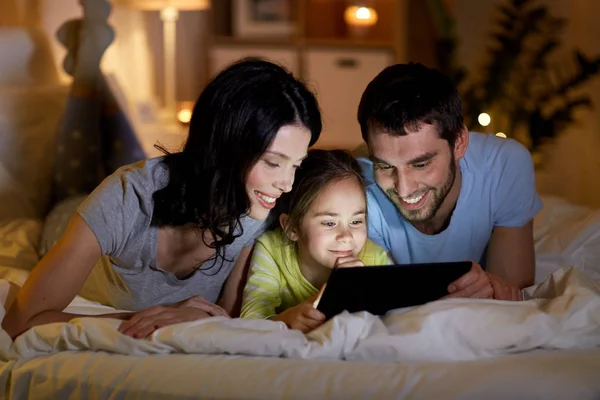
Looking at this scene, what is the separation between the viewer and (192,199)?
5.35 feet

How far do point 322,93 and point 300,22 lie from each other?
44cm

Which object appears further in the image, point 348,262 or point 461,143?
point 461,143

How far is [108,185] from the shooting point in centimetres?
159

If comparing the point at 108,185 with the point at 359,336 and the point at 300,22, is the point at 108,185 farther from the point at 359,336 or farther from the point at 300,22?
the point at 300,22

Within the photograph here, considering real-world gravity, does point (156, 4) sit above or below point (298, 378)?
above

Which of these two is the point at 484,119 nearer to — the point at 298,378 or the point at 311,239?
the point at 311,239

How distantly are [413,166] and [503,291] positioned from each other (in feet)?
1.02

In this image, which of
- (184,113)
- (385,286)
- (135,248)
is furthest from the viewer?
(184,113)

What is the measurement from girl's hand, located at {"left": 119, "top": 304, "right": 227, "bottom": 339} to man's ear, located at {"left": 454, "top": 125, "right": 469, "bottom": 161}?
2.21 feet

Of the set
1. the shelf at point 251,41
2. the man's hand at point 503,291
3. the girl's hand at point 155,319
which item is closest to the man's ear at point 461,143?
the man's hand at point 503,291

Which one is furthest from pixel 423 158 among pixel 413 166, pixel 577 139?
pixel 577 139

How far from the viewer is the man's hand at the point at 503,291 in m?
1.61

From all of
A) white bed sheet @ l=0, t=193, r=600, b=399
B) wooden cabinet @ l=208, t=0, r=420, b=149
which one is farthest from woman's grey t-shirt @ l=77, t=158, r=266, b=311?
wooden cabinet @ l=208, t=0, r=420, b=149

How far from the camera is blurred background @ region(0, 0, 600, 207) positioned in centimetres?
355
